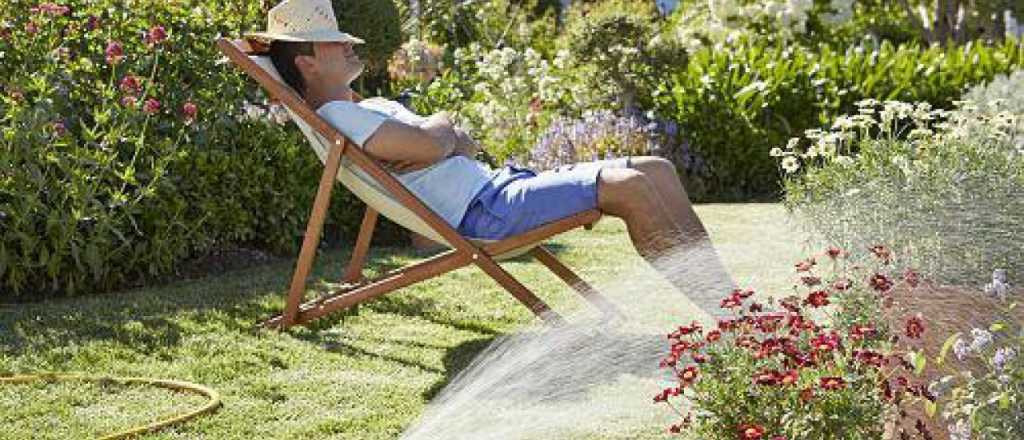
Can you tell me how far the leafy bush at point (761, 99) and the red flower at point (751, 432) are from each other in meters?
6.21

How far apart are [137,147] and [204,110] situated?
702 millimetres

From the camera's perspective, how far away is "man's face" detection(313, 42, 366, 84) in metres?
5.37

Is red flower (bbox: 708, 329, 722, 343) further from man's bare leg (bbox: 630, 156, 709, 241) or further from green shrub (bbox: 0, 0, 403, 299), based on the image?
green shrub (bbox: 0, 0, 403, 299)

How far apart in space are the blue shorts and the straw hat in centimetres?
69

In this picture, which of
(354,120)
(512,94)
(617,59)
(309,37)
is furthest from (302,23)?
(617,59)

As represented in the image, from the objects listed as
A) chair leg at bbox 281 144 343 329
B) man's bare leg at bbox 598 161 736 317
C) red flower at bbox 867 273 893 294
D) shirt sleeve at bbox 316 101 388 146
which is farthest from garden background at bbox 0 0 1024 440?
shirt sleeve at bbox 316 101 388 146


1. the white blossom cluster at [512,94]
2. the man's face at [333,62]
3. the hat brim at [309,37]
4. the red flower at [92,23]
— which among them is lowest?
the white blossom cluster at [512,94]

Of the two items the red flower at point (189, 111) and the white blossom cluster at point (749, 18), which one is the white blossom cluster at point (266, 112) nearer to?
the red flower at point (189, 111)

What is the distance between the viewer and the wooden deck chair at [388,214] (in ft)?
16.7

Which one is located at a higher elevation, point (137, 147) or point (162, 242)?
point (137, 147)

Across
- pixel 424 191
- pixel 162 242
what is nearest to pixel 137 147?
pixel 162 242

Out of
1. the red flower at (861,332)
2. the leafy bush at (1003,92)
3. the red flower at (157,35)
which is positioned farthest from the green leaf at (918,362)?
the leafy bush at (1003,92)

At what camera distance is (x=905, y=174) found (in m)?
5.07

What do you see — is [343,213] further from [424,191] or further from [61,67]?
[424,191]
